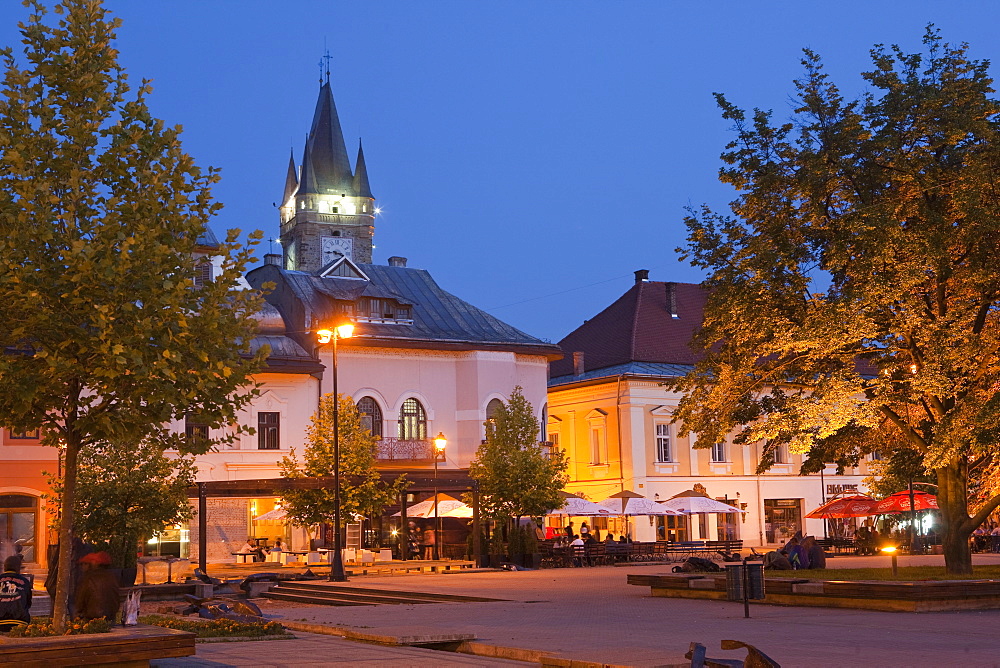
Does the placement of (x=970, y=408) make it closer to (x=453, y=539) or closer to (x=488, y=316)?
(x=453, y=539)

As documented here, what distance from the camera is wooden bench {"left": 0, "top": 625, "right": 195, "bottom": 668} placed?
33.4 ft

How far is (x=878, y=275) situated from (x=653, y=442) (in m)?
34.9

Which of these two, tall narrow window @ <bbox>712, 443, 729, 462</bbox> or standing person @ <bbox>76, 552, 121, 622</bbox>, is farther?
tall narrow window @ <bbox>712, 443, 729, 462</bbox>

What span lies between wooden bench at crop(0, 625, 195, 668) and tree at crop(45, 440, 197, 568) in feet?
61.0

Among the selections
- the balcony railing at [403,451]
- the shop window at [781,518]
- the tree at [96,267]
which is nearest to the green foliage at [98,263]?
the tree at [96,267]

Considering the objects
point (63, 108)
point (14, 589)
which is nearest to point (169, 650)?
point (14, 589)

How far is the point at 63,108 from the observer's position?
12195 mm

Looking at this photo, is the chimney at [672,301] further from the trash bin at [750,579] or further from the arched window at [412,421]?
the trash bin at [750,579]

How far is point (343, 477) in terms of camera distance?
3619 centimetres

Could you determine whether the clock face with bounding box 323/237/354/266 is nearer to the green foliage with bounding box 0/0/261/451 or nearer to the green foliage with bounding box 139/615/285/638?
the green foliage with bounding box 139/615/285/638

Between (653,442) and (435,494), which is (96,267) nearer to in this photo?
(435,494)

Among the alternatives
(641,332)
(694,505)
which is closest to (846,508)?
(694,505)

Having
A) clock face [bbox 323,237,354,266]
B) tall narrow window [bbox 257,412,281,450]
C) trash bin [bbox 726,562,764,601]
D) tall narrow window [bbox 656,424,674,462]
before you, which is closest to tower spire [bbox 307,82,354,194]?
clock face [bbox 323,237,354,266]

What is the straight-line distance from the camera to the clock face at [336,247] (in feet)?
393
